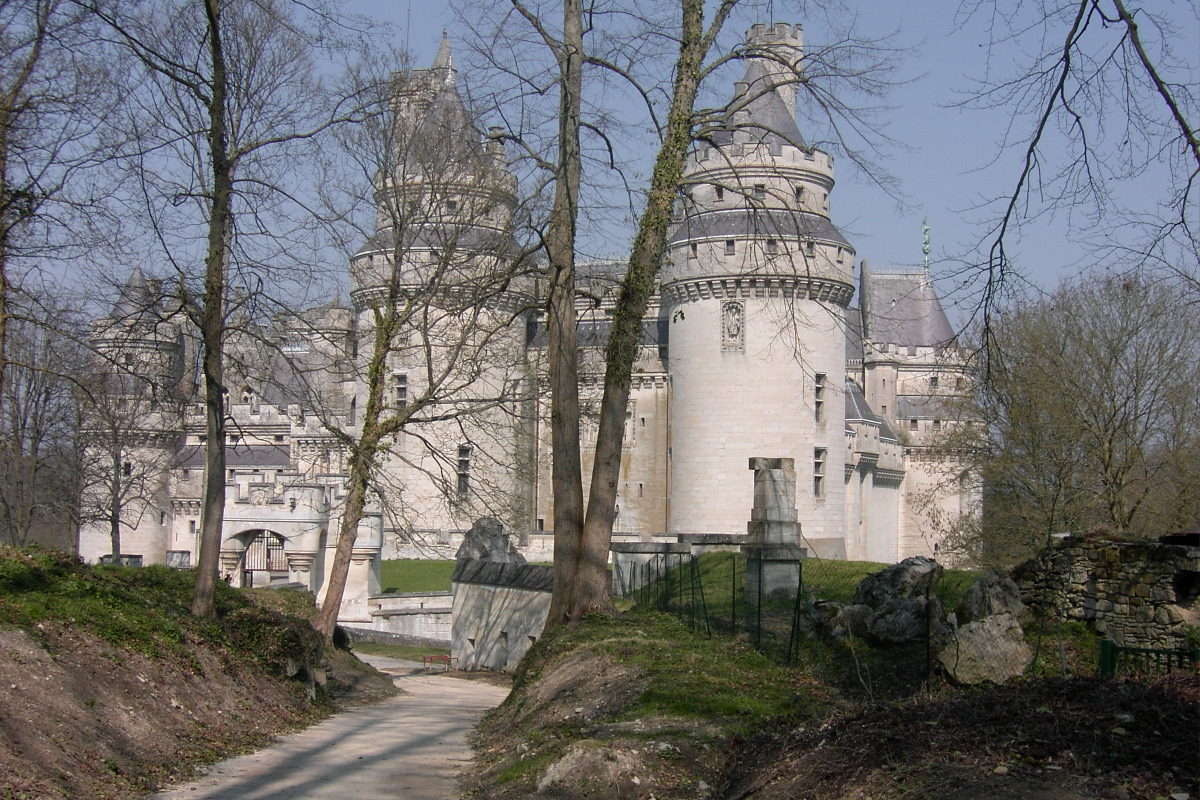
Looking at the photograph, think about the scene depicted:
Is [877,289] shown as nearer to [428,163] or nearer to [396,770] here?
[428,163]

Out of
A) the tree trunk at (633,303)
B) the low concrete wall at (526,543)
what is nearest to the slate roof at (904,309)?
the low concrete wall at (526,543)

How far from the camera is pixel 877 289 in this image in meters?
60.5

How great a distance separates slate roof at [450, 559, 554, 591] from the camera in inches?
809

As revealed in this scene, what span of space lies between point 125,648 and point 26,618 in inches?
36.7

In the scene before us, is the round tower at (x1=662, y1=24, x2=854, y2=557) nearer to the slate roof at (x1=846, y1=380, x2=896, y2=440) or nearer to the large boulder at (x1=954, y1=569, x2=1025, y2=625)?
the slate roof at (x1=846, y1=380, x2=896, y2=440)

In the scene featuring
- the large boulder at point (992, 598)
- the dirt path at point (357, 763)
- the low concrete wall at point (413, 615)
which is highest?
the large boulder at point (992, 598)

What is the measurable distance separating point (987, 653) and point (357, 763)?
14.4 ft

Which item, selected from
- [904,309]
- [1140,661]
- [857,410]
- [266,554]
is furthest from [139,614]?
[904,309]

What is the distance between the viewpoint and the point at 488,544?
25.0 meters

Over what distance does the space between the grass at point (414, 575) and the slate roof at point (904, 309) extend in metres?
24.7

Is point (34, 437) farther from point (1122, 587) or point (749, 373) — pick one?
point (1122, 587)

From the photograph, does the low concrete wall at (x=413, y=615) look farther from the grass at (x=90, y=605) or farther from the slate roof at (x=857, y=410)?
the slate roof at (x=857, y=410)

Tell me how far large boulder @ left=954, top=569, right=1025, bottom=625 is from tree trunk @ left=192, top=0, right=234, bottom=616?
6770 millimetres

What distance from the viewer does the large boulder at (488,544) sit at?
24.9 meters
